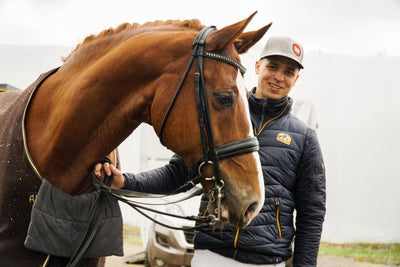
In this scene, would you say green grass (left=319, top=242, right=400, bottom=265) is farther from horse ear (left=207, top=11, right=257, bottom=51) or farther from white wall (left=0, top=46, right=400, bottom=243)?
horse ear (left=207, top=11, right=257, bottom=51)

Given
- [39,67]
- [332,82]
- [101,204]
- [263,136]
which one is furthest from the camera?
[39,67]

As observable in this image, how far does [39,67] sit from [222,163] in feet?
29.3

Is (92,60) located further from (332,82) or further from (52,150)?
(332,82)

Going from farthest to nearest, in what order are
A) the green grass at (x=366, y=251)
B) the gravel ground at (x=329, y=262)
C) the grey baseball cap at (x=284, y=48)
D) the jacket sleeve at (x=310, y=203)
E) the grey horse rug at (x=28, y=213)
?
1. the green grass at (x=366, y=251)
2. the gravel ground at (x=329, y=262)
3. the grey baseball cap at (x=284, y=48)
4. the jacket sleeve at (x=310, y=203)
5. the grey horse rug at (x=28, y=213)

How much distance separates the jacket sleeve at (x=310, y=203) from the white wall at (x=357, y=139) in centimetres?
647

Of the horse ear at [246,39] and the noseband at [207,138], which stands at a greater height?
the horse ear at [246,39]

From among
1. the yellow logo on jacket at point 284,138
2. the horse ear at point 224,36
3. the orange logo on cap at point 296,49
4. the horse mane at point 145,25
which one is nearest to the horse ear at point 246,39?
the horse ear at point 224,36

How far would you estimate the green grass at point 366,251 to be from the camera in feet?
29.9

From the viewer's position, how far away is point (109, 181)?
8.40 feet

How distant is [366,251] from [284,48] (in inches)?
315

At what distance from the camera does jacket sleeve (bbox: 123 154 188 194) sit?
2787 millimetres

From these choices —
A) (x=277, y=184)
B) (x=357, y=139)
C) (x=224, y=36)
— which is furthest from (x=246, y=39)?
(x=357, y=139)

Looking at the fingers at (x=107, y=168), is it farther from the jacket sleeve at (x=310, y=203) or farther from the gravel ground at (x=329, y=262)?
the gravel ground at (x=329, y=262)

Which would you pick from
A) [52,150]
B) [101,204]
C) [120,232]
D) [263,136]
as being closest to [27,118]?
[52,150]
